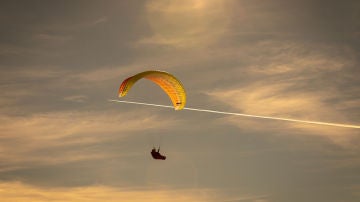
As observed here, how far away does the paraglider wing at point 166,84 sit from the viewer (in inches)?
5113

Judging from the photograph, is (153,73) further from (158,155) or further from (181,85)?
(158,155)

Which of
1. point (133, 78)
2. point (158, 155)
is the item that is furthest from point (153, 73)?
point (158, 155)

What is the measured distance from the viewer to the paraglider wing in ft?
426

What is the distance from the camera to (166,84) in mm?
133500

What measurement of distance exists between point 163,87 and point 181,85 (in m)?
4.46

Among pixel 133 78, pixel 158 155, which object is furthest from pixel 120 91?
pixel 158 155

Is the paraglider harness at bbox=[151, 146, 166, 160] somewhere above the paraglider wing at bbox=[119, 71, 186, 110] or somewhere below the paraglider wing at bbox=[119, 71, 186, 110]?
below

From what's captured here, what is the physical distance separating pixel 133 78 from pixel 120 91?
2.85m

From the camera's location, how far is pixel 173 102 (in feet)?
445

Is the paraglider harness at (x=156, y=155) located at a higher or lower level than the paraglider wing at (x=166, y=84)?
lower

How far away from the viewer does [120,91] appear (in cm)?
13175

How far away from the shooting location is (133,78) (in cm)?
13025

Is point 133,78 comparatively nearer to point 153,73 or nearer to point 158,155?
point 153,73

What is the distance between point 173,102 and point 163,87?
252 centimetres
